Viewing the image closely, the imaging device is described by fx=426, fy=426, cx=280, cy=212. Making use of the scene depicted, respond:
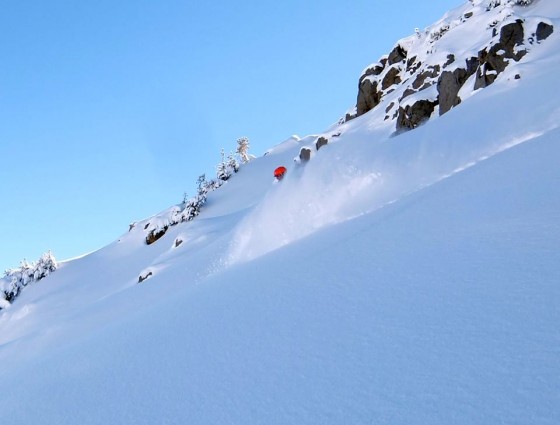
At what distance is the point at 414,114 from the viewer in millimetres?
13828

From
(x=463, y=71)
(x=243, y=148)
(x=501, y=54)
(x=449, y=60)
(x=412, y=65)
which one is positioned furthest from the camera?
(x=243, y=148)

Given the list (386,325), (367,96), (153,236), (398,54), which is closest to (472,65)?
(367,96)

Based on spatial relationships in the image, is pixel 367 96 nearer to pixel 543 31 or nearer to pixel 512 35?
pixel 512 35

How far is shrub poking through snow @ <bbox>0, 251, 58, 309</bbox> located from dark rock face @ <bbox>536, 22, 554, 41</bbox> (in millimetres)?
24448

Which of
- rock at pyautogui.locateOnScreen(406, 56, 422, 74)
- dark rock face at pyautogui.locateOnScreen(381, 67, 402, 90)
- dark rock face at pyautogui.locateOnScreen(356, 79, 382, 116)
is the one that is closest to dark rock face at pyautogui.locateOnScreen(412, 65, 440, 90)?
rock at pyautogui.locateOnScreen(406, 56, 422, 74)

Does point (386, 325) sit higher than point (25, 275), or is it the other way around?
point (25, 275)

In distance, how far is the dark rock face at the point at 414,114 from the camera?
13587mm

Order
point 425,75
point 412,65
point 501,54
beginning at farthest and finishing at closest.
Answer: point 412,65 → point 425,75 → point 501,54

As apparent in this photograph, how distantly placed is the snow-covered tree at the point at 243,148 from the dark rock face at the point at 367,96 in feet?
35.2

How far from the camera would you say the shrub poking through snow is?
22.5 m

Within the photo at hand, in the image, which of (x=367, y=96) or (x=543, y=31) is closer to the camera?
(x=543, y=31)

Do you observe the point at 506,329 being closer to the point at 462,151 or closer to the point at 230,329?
the point at 230,329

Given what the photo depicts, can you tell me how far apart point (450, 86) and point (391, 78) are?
36.0 feet

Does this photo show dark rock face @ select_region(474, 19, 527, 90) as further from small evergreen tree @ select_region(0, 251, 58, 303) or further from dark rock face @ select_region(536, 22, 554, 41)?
small evergreen tree @ select_region(0, 251, 58, 303)
